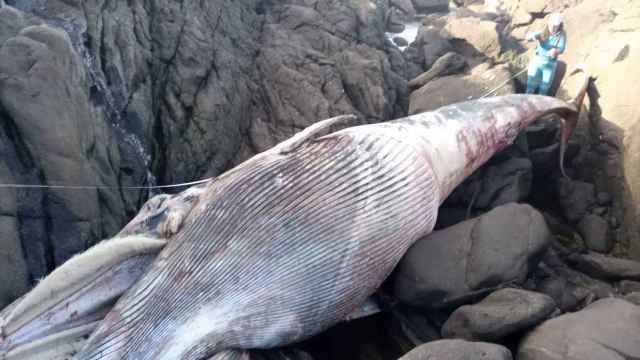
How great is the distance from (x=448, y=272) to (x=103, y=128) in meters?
3.81

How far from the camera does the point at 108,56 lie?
6176mm

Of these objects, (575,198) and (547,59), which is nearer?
(575,198)

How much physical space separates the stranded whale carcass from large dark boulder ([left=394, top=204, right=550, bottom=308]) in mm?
228

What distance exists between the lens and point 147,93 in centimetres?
660

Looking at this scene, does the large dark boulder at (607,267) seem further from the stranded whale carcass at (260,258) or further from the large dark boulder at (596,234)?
the stranded whale carcass at (260,258)

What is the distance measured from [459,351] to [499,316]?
0.69 meters

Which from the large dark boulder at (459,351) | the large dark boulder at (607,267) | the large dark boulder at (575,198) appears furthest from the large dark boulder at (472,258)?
the large dark boulder at (575,198)

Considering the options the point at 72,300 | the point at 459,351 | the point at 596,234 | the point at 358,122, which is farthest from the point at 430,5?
the point at 72,300

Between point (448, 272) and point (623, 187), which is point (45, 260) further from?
point (623, 187)

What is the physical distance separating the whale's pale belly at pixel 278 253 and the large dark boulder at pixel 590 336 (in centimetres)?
155

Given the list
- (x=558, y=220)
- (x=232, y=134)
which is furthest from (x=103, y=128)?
(x=558, y=220)

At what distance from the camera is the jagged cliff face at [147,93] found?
4684 millimetres

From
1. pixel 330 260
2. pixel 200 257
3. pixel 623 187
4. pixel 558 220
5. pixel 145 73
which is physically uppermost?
pixel 145 73

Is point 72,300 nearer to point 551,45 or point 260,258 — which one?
point 260,258
